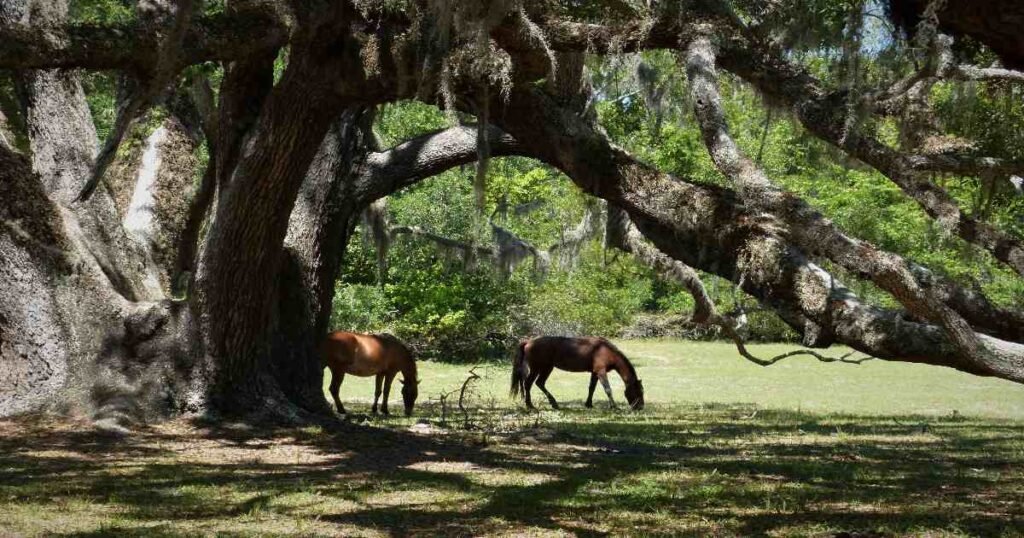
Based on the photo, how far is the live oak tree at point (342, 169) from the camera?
709 cm

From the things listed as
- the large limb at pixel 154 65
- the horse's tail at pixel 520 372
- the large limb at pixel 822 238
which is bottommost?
the horse's tail at pixel 520 372

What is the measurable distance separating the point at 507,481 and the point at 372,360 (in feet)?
24.3

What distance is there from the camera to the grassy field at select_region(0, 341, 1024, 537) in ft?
20.8

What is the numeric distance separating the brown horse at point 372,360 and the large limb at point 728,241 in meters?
5.53

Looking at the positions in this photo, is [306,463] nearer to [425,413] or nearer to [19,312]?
[19,312]

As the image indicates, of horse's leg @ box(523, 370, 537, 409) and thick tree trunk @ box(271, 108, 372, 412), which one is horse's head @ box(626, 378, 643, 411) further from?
thick tree trunk @ box(271, 108, 372, 412)

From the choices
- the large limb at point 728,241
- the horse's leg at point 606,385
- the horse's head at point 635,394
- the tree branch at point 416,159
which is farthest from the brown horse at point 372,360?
the large limb at point 728,241

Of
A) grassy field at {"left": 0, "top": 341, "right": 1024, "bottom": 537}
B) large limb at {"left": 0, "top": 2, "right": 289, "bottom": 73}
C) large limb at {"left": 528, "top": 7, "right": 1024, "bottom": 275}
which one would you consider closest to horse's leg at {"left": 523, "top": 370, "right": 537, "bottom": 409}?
grassy field at {"left": 0, "top": 341, "right": 1024, "bottom": 537}

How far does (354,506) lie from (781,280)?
2.94 meters

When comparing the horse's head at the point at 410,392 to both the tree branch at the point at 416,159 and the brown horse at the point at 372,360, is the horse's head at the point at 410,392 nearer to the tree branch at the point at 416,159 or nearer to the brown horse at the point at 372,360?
the brown horse at the point at 372,360

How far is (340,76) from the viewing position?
31.1ft

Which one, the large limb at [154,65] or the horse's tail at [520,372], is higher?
the large limb at [154,65]

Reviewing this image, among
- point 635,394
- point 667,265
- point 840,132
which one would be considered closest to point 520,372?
point 635,394

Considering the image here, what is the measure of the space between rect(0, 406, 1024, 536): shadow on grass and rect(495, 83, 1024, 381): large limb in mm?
1076
